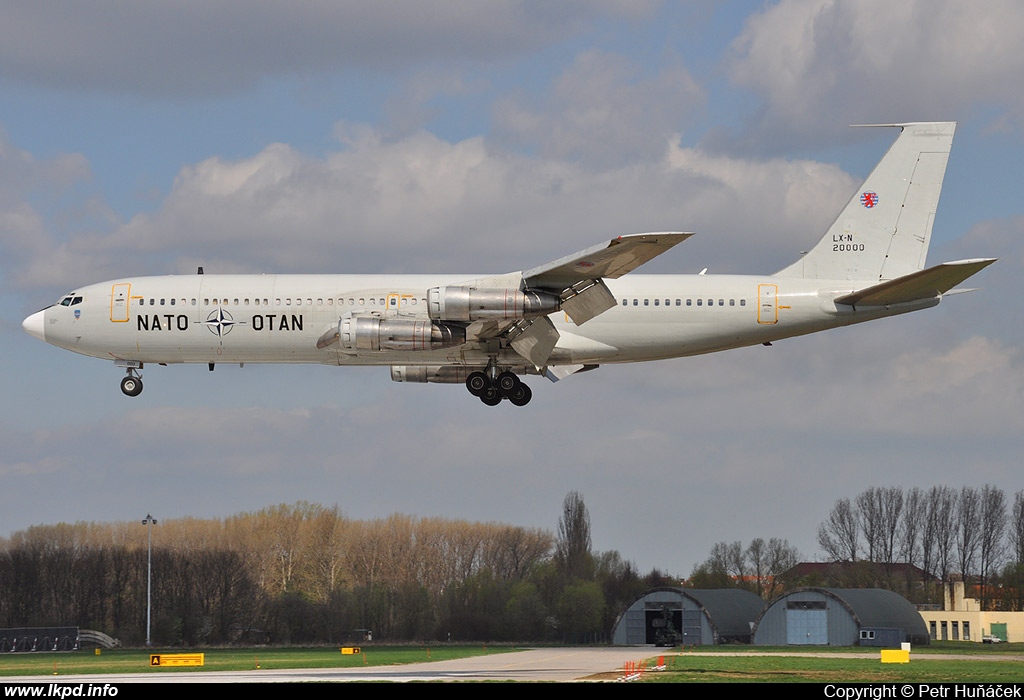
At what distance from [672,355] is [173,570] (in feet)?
121

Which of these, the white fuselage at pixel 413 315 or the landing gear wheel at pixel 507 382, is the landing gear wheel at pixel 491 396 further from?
the white fuselage at pixel 413 315

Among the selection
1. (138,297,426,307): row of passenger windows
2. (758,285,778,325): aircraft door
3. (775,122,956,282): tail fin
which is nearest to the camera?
(138,297,426,307): row of passenger windows

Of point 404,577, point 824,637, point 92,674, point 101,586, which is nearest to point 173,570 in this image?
point 101,586

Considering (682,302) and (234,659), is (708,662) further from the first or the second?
(234,659)

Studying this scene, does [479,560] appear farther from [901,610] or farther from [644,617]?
[901,610]

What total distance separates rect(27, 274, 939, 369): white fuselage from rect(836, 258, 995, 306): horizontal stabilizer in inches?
18.5

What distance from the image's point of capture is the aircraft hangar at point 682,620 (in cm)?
7094

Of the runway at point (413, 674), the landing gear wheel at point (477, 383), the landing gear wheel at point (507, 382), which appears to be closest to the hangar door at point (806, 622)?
the runway at point (413, 674)

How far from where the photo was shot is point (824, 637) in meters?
68.8

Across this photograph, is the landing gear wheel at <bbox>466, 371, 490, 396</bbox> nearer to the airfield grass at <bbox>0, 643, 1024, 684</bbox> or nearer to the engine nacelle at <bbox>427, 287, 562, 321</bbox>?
the engine nacelle at <bbox>427, 287, 562, 321</bbox>

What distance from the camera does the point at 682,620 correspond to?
71938mm

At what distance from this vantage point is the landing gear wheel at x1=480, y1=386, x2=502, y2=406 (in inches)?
1761

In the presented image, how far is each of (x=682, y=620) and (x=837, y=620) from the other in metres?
8.55

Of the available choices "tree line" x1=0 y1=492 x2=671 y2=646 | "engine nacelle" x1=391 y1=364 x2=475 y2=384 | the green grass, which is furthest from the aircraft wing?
"tree line" x1=0 y1=492 x2=671 y2=646
